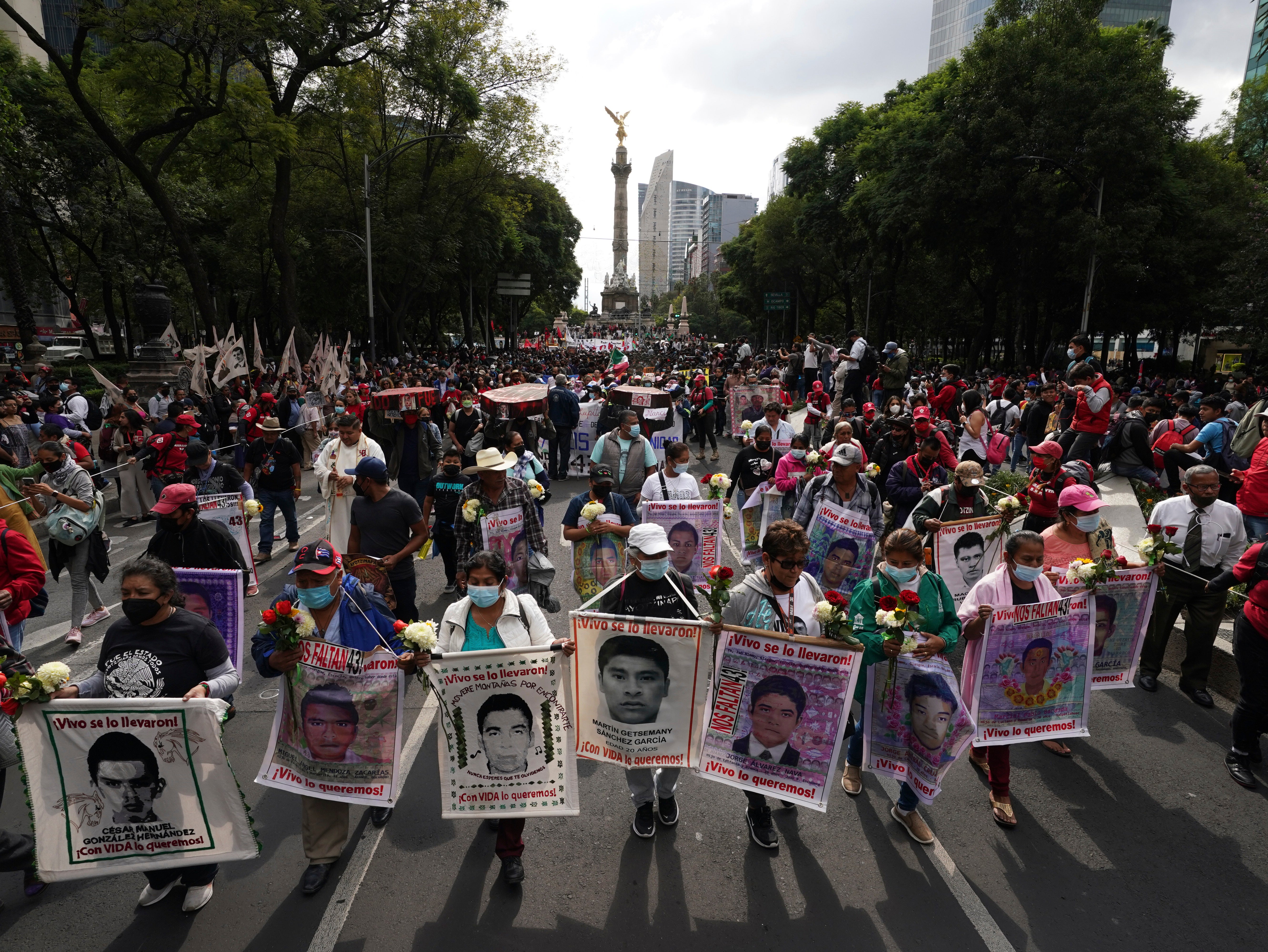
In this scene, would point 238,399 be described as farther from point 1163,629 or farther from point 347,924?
point 1163,629

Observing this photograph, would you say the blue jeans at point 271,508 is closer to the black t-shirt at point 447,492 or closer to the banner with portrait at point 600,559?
the black t-shirt at point 447,492

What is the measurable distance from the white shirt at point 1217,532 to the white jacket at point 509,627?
4929 millimetres

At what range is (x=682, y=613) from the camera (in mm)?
4719

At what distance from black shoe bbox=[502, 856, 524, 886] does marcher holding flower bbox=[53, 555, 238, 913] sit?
148 centimetres

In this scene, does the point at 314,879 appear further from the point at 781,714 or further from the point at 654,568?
the point at 781,714

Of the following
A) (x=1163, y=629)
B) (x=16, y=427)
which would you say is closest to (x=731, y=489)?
(x=1163, y=629)

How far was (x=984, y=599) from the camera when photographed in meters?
4.75

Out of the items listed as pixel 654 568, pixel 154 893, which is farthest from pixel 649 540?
pixel 154 893

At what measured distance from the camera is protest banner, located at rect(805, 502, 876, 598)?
21.7 feet

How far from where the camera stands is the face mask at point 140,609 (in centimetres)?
385

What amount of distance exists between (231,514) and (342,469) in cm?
120

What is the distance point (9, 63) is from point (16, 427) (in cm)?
2666

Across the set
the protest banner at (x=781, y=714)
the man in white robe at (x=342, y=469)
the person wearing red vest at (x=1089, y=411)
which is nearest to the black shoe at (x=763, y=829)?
the protest banner at (x=781, y=714)

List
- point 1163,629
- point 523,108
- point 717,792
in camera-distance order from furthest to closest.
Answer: point 523,108 → point 1163,629 → point 717,792
